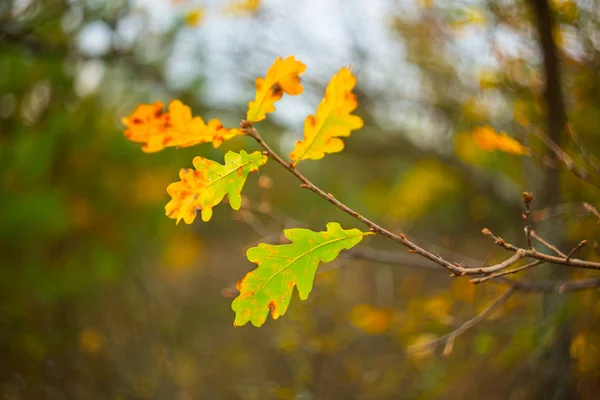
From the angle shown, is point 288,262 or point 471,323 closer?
point 288,262

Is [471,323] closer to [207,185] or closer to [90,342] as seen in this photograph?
[207,185]

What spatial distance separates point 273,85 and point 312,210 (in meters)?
2.21

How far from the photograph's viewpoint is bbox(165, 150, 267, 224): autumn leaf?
0.78m

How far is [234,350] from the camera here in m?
4.26

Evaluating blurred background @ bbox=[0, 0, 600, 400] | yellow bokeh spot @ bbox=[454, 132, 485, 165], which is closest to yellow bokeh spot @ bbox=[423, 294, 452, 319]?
blurred background @ bbox=[0, 0, 600, 400]

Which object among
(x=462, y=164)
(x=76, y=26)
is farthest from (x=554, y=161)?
(x=76, y=26)

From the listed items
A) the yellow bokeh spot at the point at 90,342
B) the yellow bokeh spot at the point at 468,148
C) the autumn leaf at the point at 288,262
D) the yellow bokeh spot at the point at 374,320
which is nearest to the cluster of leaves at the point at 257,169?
the autumn leaf at the point at 288,262

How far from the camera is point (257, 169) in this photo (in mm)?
832

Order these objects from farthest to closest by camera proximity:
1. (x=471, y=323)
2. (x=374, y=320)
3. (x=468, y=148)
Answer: (x=468, y=148)
(x=374, y=320)
(x=471, y=323)

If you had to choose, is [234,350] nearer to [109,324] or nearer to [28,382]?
[109,324]

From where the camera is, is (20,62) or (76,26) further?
(20,62)

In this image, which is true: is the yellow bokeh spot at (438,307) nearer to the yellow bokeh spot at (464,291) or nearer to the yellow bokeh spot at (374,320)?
the yellow bokeh spot at (464,291)

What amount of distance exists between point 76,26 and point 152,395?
2527 millimetres

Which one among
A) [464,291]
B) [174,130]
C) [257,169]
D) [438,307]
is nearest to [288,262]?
[257,169]
